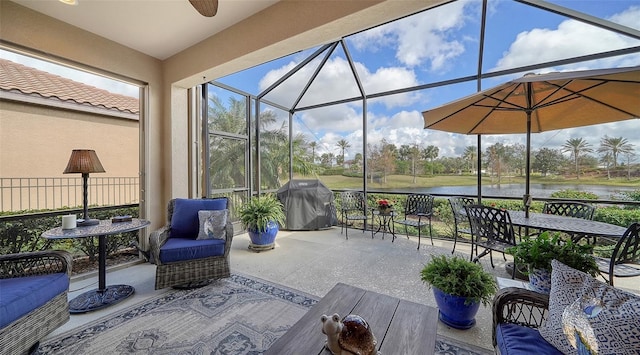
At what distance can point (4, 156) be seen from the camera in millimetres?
3584

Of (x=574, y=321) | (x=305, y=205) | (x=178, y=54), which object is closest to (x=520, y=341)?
(x=574, y=321)

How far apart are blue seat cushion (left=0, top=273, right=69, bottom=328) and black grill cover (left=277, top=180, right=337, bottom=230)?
3733 mm

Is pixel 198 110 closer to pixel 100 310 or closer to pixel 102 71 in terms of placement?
pixel 102 71

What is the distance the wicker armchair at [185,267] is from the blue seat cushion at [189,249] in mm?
33

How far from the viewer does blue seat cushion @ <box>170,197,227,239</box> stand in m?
3.01

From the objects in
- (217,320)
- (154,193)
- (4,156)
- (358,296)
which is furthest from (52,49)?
(358,296)

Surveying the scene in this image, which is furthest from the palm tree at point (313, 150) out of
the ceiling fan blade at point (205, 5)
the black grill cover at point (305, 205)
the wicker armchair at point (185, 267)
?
the ceiling fan blade at point (205, 5)

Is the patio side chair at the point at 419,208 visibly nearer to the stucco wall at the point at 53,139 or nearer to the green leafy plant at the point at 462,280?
the green leafy plant at the point at 462,280

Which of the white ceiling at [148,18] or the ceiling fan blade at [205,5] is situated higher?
the white ceiling at [148,18]

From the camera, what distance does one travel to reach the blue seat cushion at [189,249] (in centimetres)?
253

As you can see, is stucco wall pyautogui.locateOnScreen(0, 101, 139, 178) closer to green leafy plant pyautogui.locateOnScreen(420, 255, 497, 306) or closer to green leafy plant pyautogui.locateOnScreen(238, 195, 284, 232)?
green leafy plant pyautogui.locateOnScreen(238, 195, 284, 232)

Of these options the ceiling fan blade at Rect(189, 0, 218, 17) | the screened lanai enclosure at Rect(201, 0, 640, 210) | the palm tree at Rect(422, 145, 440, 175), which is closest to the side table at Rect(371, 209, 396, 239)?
the screened lanai enclosure at Rect(201, 0, 640, 210)

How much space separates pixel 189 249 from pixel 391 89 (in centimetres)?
445

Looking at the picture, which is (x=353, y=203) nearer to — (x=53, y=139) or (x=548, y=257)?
(x=548, y=257)
